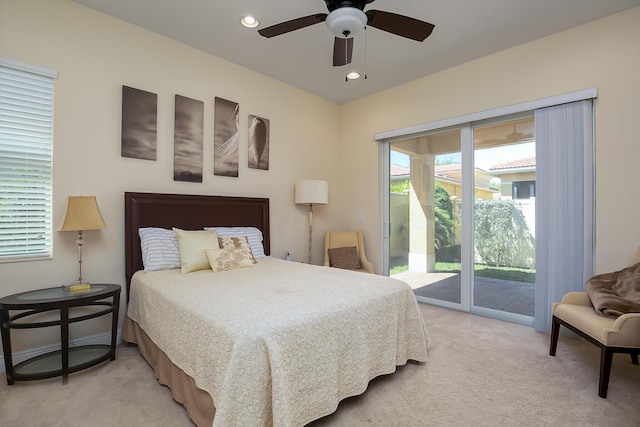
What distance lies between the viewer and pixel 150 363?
92.1 inches

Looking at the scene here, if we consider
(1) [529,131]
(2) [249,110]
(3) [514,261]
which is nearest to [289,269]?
(2) [249,110]

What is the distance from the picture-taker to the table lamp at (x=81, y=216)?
7.64 feet

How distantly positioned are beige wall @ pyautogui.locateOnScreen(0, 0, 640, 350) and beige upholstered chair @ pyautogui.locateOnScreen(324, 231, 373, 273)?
119 cm

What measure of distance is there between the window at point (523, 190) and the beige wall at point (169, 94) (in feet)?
1.81

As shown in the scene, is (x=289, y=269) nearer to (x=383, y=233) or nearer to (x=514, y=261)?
(x=383, y=233)

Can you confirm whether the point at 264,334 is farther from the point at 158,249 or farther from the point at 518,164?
the point at 518,164

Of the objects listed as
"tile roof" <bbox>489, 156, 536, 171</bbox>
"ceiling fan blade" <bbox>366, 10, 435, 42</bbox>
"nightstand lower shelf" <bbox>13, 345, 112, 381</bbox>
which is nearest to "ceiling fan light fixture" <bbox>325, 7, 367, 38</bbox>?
"ceiling fan blade" <bbox>366, 10, 435, 42</bbox>

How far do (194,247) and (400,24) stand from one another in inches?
96.9

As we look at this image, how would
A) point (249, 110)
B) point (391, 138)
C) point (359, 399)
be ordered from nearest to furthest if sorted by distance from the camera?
point (359, 399), point (249, 110), point (391, 138)

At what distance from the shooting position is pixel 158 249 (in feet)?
9.02

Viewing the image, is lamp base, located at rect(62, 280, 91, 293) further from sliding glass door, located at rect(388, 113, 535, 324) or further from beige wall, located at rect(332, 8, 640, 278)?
beige wall, located at rect(332, 8, 640, 278)

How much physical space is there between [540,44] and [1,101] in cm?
483

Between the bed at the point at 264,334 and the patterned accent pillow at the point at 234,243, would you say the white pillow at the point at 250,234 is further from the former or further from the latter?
the bed at the point at 264,334

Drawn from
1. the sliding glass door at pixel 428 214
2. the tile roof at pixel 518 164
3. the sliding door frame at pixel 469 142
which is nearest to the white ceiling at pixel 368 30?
the sliding door frame at pixel 469 142
